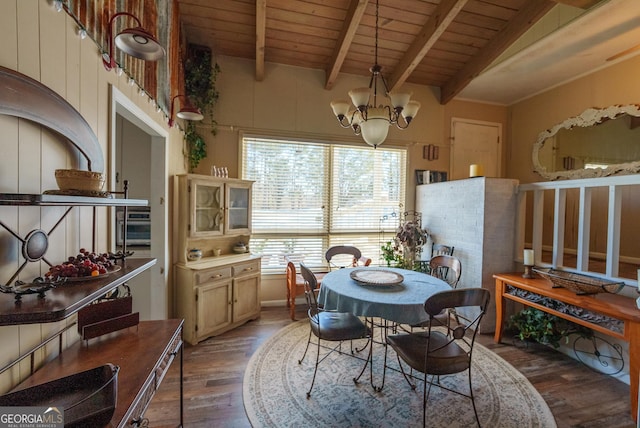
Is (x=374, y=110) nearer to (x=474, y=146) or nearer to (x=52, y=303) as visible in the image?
(x=52, y=303)

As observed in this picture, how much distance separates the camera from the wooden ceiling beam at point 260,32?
290 centimetres

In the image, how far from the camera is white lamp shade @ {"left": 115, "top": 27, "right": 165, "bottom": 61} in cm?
138

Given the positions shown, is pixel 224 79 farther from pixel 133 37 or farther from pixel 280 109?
pixel 133 37

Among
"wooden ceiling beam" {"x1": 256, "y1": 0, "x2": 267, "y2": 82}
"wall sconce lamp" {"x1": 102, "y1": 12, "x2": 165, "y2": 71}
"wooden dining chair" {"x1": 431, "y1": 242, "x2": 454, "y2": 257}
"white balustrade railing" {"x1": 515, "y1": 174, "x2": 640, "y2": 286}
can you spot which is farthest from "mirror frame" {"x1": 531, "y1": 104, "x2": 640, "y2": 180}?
"wall sconce lamp" {"x1": 102, "y1": 12, "x2": 165, "y2": 71}

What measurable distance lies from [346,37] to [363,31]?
18.1 inches

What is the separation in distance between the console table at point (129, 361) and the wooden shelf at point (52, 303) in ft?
1.18

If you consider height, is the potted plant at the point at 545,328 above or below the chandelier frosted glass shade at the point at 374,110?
below

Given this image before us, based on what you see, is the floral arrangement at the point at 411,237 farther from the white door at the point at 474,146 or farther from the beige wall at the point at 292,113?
the white door at the point at 474,146

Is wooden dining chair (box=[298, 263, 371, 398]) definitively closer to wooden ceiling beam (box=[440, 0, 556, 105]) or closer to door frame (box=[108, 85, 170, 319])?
door frame (box=[108, 85, 170, 319])

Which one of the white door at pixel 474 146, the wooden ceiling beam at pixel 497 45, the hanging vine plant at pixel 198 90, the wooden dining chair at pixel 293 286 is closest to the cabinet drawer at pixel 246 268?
the wooden dining chair at pixel 293 286

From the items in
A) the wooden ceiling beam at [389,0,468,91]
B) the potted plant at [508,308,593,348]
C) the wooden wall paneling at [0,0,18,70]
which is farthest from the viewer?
the wooden ceiling beam at [389,0,468,91]

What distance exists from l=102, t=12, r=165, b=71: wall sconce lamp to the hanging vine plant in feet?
6.45

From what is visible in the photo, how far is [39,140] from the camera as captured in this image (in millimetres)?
1113

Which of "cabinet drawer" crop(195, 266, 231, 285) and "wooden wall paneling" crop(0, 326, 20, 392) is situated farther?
"cabinet drawer" crop(195, 266, 231, 285)
